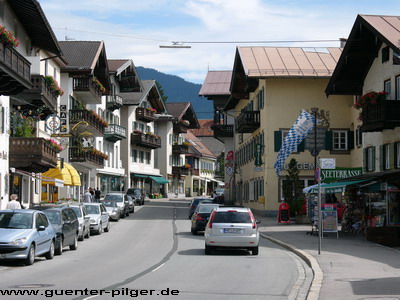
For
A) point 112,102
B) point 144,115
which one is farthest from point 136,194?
point 144,115

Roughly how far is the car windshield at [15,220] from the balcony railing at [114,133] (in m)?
53.8

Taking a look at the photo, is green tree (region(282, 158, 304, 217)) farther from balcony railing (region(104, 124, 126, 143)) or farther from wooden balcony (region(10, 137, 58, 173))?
balcony railing (region(104, 124, 126, 143))

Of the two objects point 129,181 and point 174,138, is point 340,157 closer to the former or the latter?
point 129,181

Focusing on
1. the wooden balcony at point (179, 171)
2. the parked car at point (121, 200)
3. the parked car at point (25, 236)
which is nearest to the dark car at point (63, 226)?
the parked car at point (25, 236)

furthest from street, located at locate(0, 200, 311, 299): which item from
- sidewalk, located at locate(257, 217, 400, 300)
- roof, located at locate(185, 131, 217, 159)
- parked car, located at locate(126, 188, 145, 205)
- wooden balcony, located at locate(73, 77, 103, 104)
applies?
roof, located at locate(185, 131, 217, 159)

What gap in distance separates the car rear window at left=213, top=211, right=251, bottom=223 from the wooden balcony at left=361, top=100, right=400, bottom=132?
11.4 m

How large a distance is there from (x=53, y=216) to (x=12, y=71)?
6.55 m

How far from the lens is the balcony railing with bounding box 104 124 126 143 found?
76438 mm

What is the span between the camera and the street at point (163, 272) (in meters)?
14.6

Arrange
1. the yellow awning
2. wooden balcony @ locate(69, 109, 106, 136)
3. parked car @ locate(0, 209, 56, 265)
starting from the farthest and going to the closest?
wooden balcony @ locate(69, 109, 106, 136)
the yellow awning
parked car @ locate(0, 209, 56, 265)

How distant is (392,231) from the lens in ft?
95.5

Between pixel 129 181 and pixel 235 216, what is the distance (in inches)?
2498

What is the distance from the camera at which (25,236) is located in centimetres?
2072

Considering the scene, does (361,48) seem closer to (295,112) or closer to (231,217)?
(295,112)
